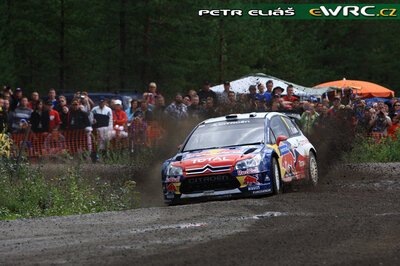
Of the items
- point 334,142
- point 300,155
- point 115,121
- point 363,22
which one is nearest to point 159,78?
point 363,22

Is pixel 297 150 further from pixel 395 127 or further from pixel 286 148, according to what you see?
pixel 395 127

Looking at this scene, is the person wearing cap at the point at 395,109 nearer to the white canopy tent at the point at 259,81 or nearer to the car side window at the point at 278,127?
the white canopy tent at the point at 259,81

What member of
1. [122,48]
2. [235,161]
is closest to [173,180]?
[235,161]

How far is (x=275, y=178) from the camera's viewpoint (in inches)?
640

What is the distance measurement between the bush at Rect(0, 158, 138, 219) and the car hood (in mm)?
1294

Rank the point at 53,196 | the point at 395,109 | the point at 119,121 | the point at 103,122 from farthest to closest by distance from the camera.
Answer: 1. the point at 395,109
2. the point at 119,121
3. the point at 103,122
4. the point at 53,196

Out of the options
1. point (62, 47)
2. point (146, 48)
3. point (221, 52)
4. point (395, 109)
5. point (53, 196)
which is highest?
point (62, 47)

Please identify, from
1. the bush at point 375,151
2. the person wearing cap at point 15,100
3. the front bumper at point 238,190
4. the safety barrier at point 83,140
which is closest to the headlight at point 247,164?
the front bumper at point 238,190

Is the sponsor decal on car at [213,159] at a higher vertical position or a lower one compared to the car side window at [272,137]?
lower

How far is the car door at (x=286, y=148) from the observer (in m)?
17.0

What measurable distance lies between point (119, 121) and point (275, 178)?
31.9ft

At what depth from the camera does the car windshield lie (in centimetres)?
1698

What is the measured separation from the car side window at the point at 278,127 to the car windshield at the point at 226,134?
259mm

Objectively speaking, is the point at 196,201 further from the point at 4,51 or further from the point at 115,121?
the point at 4,51
